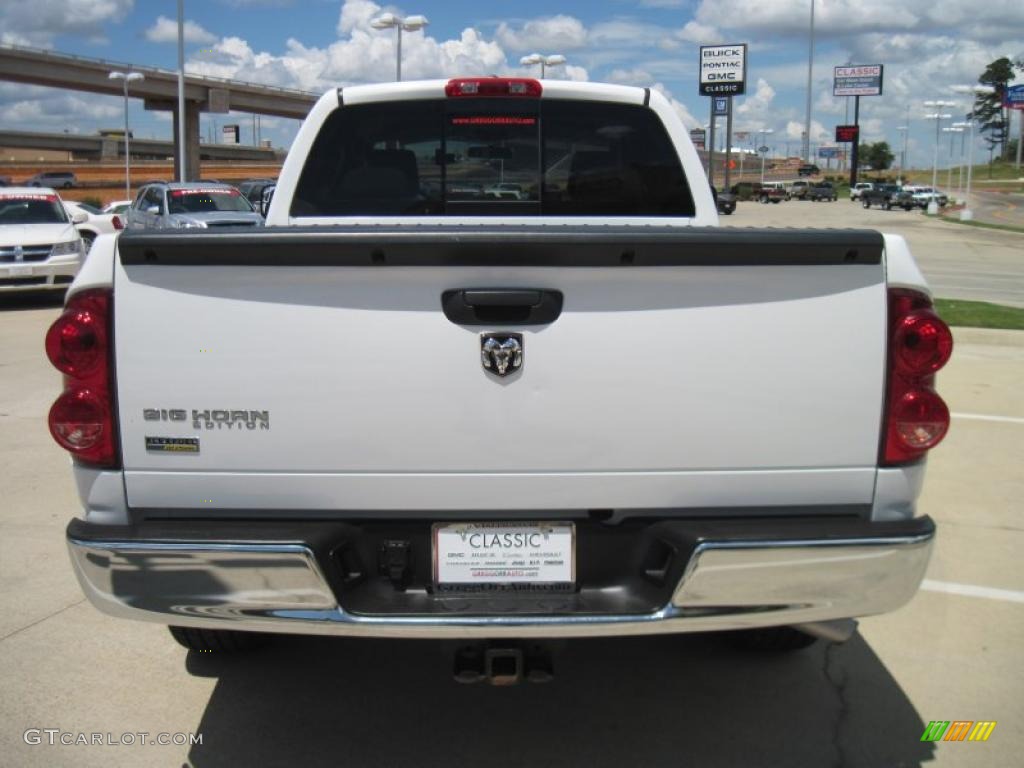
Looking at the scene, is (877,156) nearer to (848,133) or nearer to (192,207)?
(848,133)

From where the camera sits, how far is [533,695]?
3770 mm

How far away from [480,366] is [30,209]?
16323 mm

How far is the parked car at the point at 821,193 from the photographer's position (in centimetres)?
8562

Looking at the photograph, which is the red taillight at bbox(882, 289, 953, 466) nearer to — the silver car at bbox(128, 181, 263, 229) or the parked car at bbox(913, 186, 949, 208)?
the silver car at bbox(128, 181, 263, 229)

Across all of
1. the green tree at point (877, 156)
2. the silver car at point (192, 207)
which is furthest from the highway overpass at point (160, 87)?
the green tree at point (877, 156)

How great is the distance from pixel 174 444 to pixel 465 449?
784mm

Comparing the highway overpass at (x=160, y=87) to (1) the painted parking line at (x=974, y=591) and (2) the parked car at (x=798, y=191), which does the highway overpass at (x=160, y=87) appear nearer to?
(2) the parked car at (x=798, y=191)

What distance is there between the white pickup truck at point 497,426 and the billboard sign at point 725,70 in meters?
64.8

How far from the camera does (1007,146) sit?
162 m

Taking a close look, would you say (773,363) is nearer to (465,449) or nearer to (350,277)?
(465,449)

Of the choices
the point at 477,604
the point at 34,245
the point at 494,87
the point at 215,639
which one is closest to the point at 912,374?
the point at 477,604

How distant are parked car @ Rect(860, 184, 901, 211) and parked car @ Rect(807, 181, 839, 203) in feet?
19.7

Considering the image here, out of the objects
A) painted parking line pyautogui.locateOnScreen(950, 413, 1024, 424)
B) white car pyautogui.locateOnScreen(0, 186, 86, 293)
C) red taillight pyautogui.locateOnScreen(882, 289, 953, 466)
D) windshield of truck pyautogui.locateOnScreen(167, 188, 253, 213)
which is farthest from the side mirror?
windshield of truck pyautogui.locateOnScreen(167, 188, 253, 213)

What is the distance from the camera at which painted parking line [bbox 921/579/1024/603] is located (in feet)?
15.4
